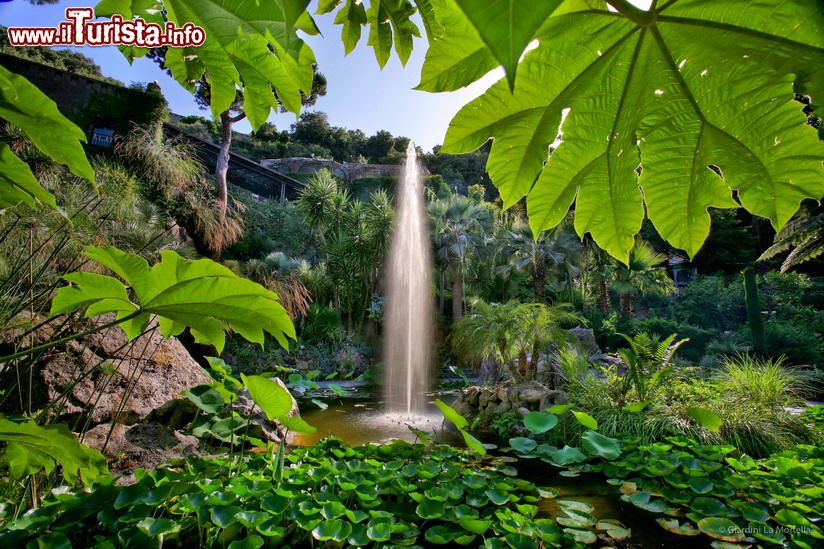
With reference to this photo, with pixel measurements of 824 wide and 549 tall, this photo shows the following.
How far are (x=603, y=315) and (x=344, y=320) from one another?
33.6 feet

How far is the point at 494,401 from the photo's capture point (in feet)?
16.5

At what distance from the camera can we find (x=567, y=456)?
2.03m

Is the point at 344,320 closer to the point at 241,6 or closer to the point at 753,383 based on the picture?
the point at 753,383

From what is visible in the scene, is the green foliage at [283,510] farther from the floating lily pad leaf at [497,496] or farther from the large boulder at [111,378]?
the large boulder at [111,378]

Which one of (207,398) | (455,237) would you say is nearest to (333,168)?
(455,237)

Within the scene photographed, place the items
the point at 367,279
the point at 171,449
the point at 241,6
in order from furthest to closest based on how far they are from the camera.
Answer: the point at 367,279 → the point at 171,449 → the point at 241,6

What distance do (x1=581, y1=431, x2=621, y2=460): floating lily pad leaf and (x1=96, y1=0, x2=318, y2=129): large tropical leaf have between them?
6.93 feet

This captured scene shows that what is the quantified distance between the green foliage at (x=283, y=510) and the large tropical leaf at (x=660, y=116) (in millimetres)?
1091

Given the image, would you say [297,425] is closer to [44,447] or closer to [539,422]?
[44,447]

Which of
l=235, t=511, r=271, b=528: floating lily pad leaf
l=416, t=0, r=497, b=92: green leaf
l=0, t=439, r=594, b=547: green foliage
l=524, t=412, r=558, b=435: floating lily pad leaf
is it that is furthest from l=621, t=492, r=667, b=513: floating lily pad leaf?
l=416, t=0, r=497, b=92: green leaf

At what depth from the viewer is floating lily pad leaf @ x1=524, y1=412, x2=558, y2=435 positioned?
2.20 meters

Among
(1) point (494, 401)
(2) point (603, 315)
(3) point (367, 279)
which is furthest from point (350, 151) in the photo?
(1) point (494, 401)

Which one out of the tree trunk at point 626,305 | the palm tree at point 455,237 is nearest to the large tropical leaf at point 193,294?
the palm tree at point 455,237

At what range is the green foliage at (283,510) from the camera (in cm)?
110
